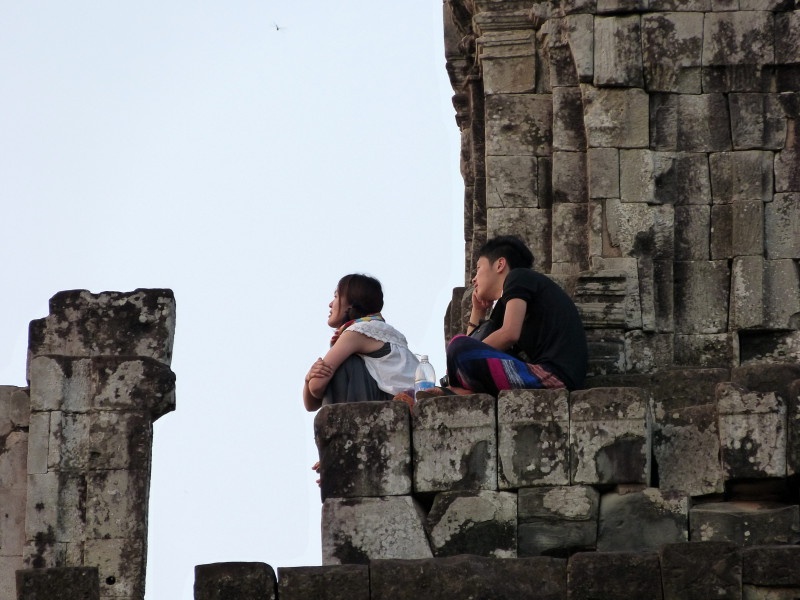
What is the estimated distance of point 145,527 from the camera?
19.8 metres

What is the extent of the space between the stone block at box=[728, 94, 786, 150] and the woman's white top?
4.28 meters

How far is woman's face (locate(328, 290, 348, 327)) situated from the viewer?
20.2m

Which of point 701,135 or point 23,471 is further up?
point 701,135

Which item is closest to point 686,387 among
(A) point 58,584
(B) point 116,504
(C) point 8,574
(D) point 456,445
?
(D) point 456,445

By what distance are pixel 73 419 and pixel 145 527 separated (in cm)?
111

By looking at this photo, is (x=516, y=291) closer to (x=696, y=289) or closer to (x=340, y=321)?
(x=340, y=321)

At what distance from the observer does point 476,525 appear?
18.7 metres

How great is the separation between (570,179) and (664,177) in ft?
3.03

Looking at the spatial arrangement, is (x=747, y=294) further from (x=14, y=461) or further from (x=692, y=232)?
(x=14, y=461)

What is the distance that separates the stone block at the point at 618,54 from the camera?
22.4 metres

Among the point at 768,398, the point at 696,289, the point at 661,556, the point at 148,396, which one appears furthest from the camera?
the point at 696,289

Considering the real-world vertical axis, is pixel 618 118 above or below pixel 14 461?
above

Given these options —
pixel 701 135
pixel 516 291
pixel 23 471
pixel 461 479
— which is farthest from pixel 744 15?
pixel 23 471

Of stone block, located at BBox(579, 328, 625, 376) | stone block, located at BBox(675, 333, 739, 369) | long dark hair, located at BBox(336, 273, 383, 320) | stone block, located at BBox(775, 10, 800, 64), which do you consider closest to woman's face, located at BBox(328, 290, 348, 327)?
long dark hair, located at BBox(336, 273, 383, 320)
